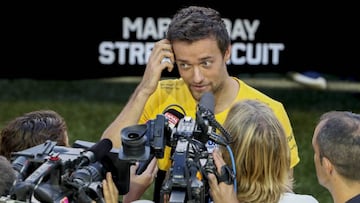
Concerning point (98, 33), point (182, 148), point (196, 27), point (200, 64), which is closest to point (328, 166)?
point (182, 148)

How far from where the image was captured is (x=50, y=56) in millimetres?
10461

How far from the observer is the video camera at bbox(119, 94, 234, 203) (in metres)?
4.00

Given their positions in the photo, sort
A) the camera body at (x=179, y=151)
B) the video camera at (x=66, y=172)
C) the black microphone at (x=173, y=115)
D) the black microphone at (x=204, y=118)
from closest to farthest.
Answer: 1. the video camera at (x=66, y=172)
2. the camera body at (x=179, y=151)
3. the black microphone at (x=204, y=118)
4. the black microphone at (x=173, y=115)

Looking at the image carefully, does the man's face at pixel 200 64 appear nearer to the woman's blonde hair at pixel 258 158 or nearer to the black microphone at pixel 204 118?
the woman's blonde hair at pixel 258 158

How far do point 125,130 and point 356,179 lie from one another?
105cm

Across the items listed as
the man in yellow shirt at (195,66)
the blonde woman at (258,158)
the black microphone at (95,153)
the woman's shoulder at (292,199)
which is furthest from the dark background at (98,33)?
the black microphone at (95,153)

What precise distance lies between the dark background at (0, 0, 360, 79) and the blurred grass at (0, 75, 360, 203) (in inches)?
13.1

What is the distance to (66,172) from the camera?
13.4 feet

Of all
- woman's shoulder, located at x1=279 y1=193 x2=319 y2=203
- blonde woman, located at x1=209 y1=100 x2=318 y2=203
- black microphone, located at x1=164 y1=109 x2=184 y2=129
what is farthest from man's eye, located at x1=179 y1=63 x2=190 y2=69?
woman's shoulder, located at x1=279 y1=193 x2=319 y2=203

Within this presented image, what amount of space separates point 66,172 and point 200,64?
1.45 m

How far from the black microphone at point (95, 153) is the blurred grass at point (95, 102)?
16.2ft

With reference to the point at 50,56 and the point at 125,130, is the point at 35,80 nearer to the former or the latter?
the point at 50,56

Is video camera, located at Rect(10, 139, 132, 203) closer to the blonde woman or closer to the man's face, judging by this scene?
the blonde woman

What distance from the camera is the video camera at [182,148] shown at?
4.00 meters
